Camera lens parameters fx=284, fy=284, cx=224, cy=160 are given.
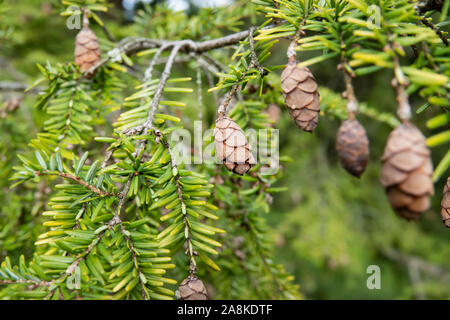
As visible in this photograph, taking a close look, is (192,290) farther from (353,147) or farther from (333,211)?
(333,211)

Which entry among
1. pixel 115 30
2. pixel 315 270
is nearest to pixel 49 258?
pixel 115 30

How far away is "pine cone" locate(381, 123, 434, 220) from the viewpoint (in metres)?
0.47

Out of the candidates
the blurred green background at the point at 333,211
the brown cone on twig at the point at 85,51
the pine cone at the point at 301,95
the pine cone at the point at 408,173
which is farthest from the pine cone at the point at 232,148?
the blurred green background at the point at 333,211

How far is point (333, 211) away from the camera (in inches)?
111

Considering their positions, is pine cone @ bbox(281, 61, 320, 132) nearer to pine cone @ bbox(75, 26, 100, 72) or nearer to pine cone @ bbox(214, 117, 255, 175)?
pine cone @ bbox(214, 117, 255, 175)

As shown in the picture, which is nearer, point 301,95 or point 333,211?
point 301,95

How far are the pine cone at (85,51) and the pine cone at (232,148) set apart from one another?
2.16 ft

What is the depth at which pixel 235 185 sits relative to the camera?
1.09 metres

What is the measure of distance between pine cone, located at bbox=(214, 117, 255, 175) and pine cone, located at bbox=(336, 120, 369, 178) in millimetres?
199

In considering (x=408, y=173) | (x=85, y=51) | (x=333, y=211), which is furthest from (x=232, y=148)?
(x=333, y=211)

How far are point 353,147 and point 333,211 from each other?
247 centimetres

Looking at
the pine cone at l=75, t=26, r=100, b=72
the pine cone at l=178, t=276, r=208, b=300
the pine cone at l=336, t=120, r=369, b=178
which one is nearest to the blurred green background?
the pine cone at l=75, t=26, r=100, b=72

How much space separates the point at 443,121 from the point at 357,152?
143 mm

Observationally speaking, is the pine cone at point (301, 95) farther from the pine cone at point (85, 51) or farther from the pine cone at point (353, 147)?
the pine cone at point (85, 51)
